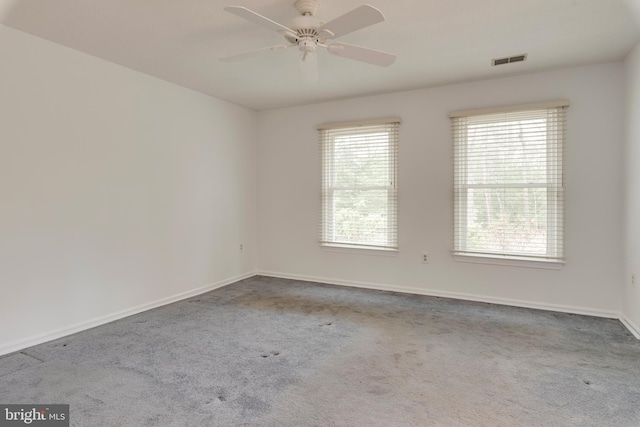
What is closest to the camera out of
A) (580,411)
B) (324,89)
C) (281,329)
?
(580,411)

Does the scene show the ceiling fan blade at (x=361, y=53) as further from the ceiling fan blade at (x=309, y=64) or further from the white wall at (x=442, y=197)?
the white wall at (x=442, y=197)

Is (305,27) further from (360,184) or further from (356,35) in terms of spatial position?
(360,184)

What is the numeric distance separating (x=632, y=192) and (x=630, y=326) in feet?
3.73

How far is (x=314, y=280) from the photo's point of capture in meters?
4.78

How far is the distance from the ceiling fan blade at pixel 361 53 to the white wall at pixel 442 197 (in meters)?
1.79

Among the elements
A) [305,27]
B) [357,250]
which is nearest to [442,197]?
[357,250]

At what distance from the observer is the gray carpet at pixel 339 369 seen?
6.06 ft

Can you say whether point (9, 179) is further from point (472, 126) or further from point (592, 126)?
point (592, 126)

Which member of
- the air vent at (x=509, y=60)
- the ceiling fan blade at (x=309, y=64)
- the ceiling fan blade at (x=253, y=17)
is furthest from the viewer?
the air vent at (x=509, y=60)

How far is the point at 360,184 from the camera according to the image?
447 centimetres

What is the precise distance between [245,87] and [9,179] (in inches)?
91.9

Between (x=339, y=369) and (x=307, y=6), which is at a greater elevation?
(x=307, y=6)

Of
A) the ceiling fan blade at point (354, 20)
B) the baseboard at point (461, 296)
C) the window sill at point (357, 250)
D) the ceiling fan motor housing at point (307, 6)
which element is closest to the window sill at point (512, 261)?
the baseboard at point (461, 296)

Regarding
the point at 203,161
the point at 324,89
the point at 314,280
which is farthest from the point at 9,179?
the point at 314,280
